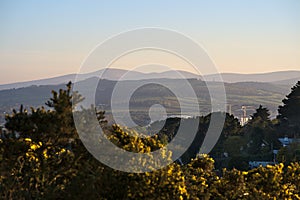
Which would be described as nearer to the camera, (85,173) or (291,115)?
(85,173)

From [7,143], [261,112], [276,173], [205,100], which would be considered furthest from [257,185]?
[205,100]

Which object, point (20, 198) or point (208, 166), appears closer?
point (20, 198)

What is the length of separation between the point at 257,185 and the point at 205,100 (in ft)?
416

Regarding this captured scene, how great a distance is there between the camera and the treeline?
625 inches

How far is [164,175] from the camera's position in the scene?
15703 millimetres

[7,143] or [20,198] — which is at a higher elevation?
[7,143]

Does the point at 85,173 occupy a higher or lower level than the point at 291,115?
higher

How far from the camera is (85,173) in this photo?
1633cm

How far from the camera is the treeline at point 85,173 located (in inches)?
625

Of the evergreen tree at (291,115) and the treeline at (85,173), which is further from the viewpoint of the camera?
the evergreen tree at (291,115)

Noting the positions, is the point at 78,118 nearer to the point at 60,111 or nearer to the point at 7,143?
A: the point at 60,111

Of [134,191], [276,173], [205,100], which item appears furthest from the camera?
[205,100]

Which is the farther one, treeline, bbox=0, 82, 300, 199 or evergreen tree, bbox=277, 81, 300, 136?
evergreen tree, bbox=277, 81, 300, 136

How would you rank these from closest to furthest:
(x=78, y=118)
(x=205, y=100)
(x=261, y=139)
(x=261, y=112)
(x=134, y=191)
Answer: (x=134, y=191) < (x=78, y=118) < (x=261, y=139) < (x=261, y=112) < (x=205, y=100)
